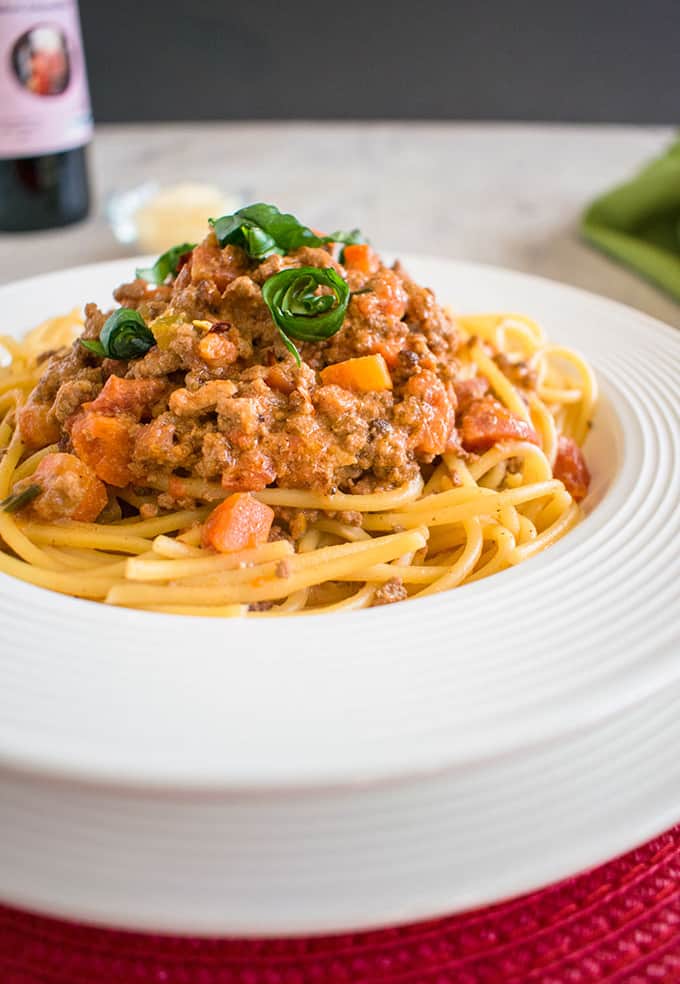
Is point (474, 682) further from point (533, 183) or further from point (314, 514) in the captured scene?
point (533, 183)

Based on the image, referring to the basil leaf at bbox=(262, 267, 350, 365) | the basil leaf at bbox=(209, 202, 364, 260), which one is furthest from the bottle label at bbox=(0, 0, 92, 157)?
the basil leaf at bbox=(262, 267, 350, 365)

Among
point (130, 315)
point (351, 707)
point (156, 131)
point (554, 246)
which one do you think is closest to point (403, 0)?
point (156, 131)

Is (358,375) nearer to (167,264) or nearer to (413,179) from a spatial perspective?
(167,264)

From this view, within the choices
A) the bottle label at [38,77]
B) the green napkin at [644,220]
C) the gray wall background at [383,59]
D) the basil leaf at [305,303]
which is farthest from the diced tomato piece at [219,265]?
the gray wall background at [383,59]

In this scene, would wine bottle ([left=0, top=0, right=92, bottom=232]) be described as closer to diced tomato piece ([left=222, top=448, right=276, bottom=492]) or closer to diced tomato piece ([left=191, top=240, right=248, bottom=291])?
diced tomato piece ([left=191, top=240, right=248, bottom=291])

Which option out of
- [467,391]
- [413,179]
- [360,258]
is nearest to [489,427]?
[467,391]

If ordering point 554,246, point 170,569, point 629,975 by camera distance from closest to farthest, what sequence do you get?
point 629,975
point 170,569
point 554,246
